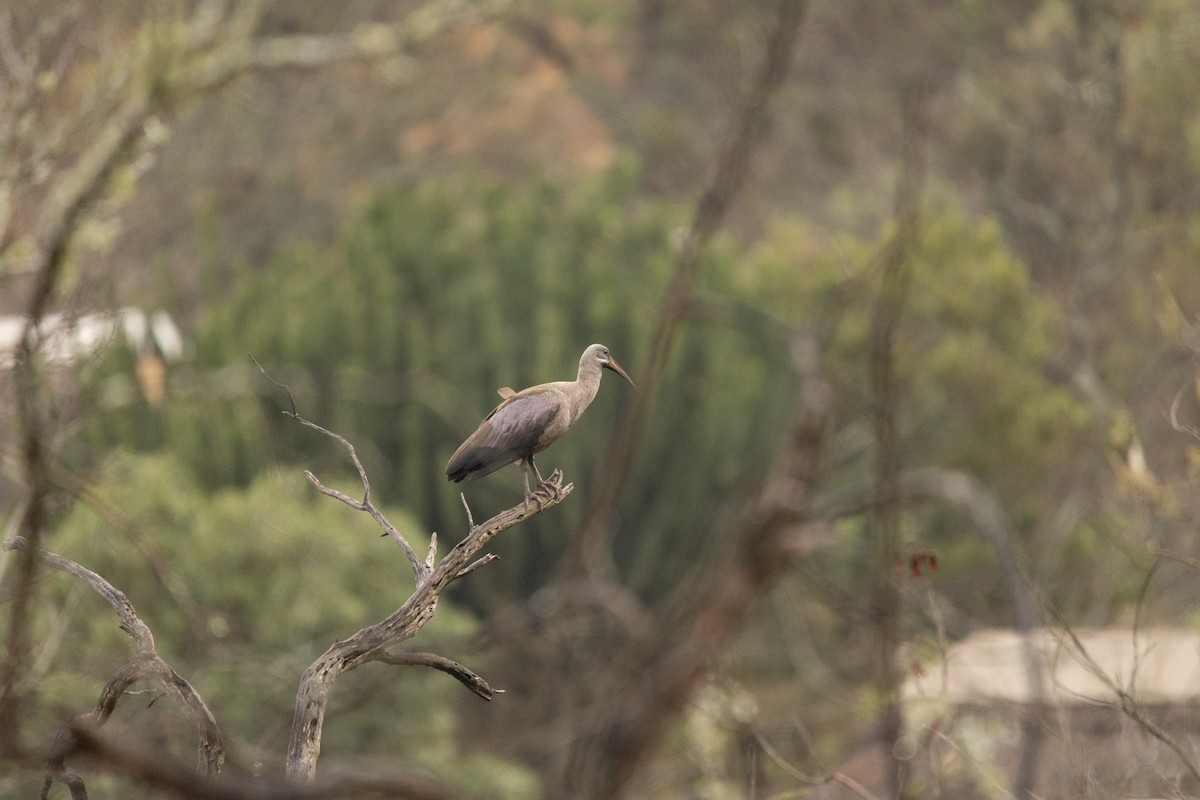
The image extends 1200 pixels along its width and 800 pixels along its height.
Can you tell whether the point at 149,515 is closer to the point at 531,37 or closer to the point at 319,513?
the point at 319,513

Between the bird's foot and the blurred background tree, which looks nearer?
the bird's foot

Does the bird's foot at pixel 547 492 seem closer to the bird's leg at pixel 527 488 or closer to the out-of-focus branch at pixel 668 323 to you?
the bird's leg at pixel 527 488

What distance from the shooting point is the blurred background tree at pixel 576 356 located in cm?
755

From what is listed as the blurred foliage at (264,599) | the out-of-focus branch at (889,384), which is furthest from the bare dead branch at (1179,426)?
the blurred foliage at (264,599)

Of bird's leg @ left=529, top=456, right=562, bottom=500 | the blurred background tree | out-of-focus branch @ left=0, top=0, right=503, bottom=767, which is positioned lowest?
the blurred background tree

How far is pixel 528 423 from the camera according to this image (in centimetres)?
238

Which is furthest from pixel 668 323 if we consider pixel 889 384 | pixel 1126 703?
pixel 1126 703

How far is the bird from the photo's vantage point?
7.72ft

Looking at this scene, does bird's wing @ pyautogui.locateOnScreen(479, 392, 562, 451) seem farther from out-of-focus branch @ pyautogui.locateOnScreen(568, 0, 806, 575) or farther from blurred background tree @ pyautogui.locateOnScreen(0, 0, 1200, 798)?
blurred background tree @ pyautogui.locateOnScreen(0, 0, 1200, 798)

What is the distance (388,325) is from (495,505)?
7.90 feet

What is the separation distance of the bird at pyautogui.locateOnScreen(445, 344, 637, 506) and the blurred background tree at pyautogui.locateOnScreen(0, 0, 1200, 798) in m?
0.21

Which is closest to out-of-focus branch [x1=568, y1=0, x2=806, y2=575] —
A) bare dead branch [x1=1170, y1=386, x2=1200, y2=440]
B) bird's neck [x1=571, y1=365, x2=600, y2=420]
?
bird's neck [x1=571, y1=365, x2=600, y2=420]

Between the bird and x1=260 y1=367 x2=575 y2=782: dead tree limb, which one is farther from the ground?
the bird

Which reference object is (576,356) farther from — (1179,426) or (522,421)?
(522,421)
